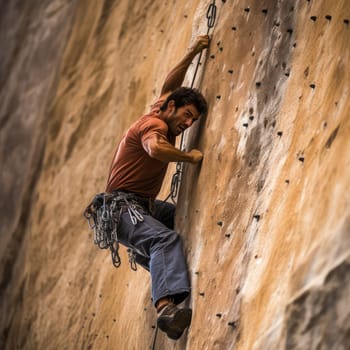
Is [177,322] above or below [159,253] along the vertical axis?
below

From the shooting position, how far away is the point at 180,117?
4.97 metres

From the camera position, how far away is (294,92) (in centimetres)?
431

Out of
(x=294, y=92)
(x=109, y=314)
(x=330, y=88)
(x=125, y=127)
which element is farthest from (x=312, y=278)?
(x=125, y=127)

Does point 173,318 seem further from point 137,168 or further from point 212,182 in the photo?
point 137,168

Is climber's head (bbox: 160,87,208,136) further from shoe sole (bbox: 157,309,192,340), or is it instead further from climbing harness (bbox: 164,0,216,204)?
shoe sole (bbox: 157,309,192,340)

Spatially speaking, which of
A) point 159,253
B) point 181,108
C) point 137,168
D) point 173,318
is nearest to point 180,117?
point 181,108

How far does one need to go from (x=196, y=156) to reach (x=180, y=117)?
237mm

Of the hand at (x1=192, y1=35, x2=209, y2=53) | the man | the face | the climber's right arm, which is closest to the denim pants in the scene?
the man

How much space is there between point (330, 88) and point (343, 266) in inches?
40.0

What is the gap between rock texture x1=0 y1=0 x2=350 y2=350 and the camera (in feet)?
11.8

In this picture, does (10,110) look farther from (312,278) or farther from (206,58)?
(312,278)

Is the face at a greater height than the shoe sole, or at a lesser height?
greater

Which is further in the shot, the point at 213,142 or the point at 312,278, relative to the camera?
the point at 213,142

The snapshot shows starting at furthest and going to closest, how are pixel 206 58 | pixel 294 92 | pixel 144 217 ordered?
pixel 206 58, pixel 144 217, pixel 294 92
